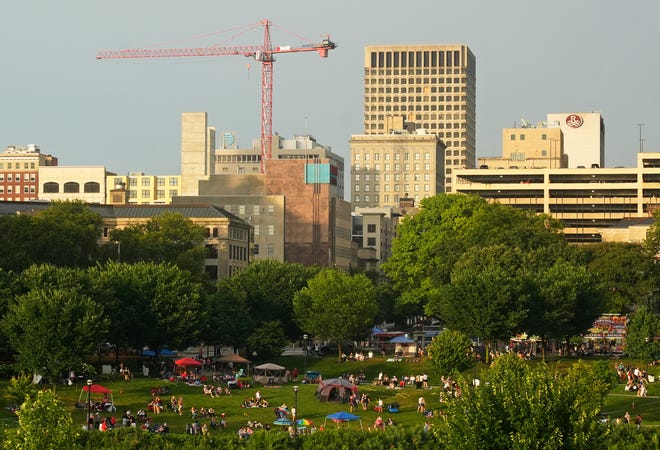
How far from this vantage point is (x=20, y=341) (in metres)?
110

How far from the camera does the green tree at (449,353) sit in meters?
117

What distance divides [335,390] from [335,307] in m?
30.8

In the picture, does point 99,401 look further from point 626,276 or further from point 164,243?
point 626,276

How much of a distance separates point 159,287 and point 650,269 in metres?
73.9

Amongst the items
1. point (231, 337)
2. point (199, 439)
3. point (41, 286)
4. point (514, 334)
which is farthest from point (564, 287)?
point (199, 439)

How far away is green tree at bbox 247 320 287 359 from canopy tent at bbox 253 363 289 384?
664 cm

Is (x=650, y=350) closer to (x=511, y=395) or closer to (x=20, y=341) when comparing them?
(x=20, y=341)

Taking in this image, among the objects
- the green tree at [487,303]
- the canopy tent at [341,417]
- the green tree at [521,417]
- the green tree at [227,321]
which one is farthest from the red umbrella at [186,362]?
the green tree at [521,417]

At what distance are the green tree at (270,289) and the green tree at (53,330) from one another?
34859 mm

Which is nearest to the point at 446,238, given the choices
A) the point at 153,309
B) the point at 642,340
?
the point at 642,340

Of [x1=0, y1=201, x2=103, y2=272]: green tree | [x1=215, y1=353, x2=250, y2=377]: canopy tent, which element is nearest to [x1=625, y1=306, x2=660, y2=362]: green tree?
[x1=215, y1=353, x2=250, y2=377]: canopy tent

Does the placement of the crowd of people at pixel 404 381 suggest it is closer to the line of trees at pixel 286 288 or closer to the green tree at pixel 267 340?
the line of trees at pixel 286 288

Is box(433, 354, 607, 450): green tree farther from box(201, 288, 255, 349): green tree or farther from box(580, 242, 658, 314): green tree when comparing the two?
box(580, 242, 658, 314): green tree

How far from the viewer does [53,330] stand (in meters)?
109
